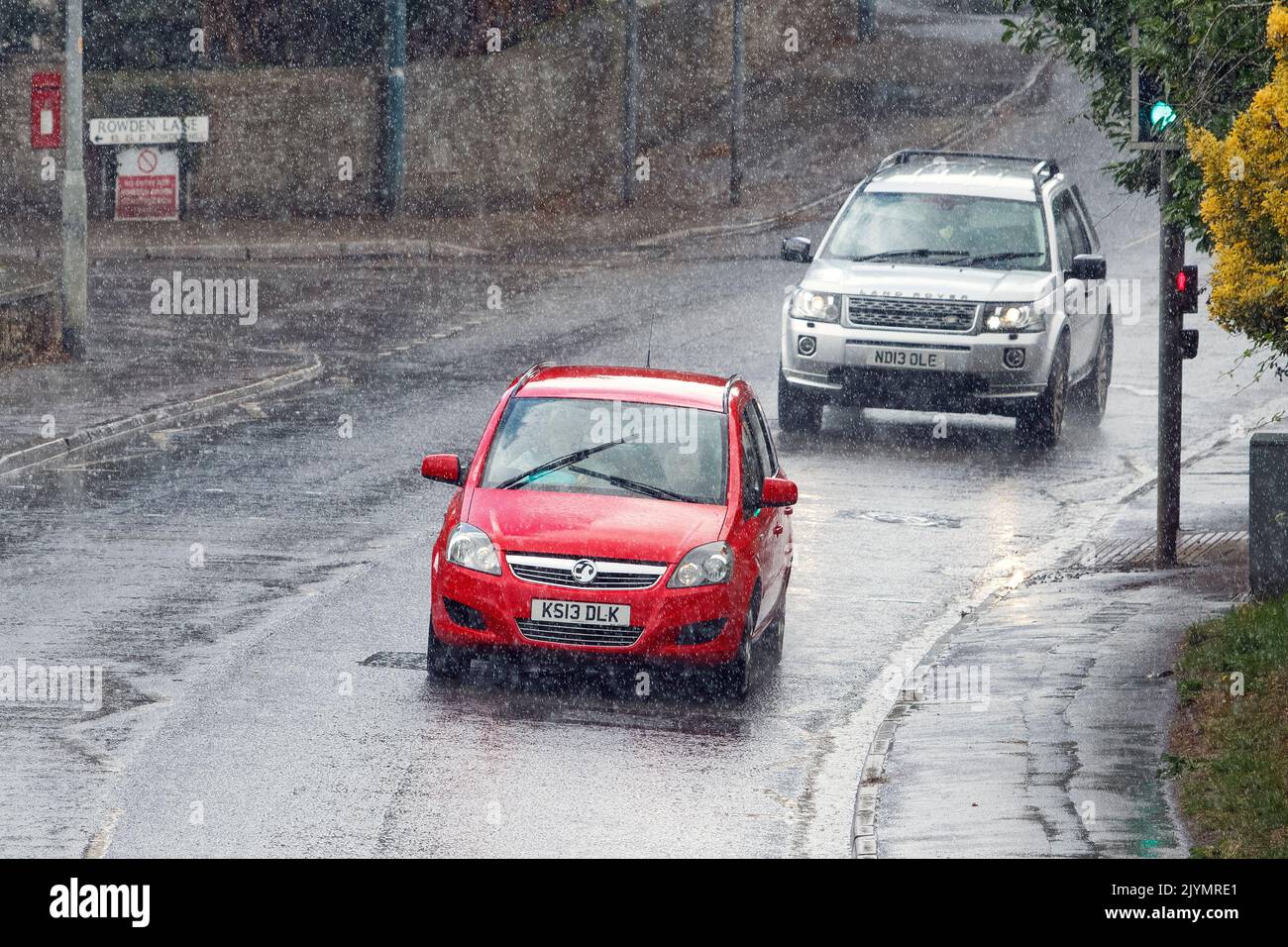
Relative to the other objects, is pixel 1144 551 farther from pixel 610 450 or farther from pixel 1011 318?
pixel 610 450

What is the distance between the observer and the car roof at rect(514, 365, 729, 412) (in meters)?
13.3

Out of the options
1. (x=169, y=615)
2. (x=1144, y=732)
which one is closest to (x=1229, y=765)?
(x=1144, y=732)

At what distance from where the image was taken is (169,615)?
45.1ft

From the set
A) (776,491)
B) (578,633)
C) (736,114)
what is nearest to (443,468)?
(578,633)

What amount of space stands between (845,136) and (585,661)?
98.2 feet

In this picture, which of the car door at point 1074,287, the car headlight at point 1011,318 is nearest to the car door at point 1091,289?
the car door at point 1074,287

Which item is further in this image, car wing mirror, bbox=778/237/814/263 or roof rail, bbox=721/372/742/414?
car wing mirror, bbox=778/237/814/263

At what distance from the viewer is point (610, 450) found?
12961 mm

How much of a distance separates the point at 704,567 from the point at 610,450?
1.15 metres

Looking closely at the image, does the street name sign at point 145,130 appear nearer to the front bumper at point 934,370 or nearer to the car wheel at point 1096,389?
the car wheel at point 1096,389

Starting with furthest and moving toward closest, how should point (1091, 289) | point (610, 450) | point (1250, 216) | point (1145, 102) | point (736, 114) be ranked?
point (736, 114) < point (1091, 289) < point (1145, 102) < point (610, 450) < point (1250, 216)

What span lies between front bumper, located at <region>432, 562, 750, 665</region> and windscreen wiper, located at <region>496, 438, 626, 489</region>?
82 centimetres

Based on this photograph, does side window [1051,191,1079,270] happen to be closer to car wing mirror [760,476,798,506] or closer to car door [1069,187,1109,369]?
A: car door [1069,187,1109,369]

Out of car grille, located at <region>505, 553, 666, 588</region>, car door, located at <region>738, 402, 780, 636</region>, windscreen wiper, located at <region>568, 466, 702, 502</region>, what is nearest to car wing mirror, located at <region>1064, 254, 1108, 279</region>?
car door, located at <region>738, 402, 780, 636</region>
